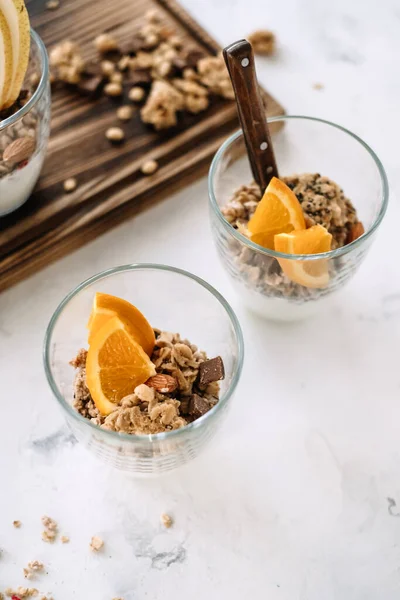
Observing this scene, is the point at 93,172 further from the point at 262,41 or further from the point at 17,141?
the point at 262,41

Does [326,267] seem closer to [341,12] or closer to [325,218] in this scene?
[325,218]

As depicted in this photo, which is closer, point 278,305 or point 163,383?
point 163,383

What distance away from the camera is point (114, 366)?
3.27 ft

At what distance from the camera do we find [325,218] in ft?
3.80

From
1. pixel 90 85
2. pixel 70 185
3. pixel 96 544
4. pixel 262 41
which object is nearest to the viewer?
pixel 96 544

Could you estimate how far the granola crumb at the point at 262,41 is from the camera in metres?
1.57

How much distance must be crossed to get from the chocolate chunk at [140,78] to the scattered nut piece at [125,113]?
0.07 meters

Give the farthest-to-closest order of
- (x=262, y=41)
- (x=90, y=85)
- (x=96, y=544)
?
(x=262, y=41), (x=90, y=85), (x=96, y=544)

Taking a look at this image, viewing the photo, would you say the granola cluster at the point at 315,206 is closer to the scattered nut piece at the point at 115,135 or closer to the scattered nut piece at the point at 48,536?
the scattered nut piece at the point at 115,135

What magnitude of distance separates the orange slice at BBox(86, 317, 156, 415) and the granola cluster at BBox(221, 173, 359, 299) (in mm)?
248

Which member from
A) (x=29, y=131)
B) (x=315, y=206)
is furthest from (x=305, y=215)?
(x=29, y=131)

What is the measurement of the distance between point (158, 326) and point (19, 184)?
0.35 metres

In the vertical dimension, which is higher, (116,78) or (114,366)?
(116,78)

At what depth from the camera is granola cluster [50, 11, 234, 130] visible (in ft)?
4.64
